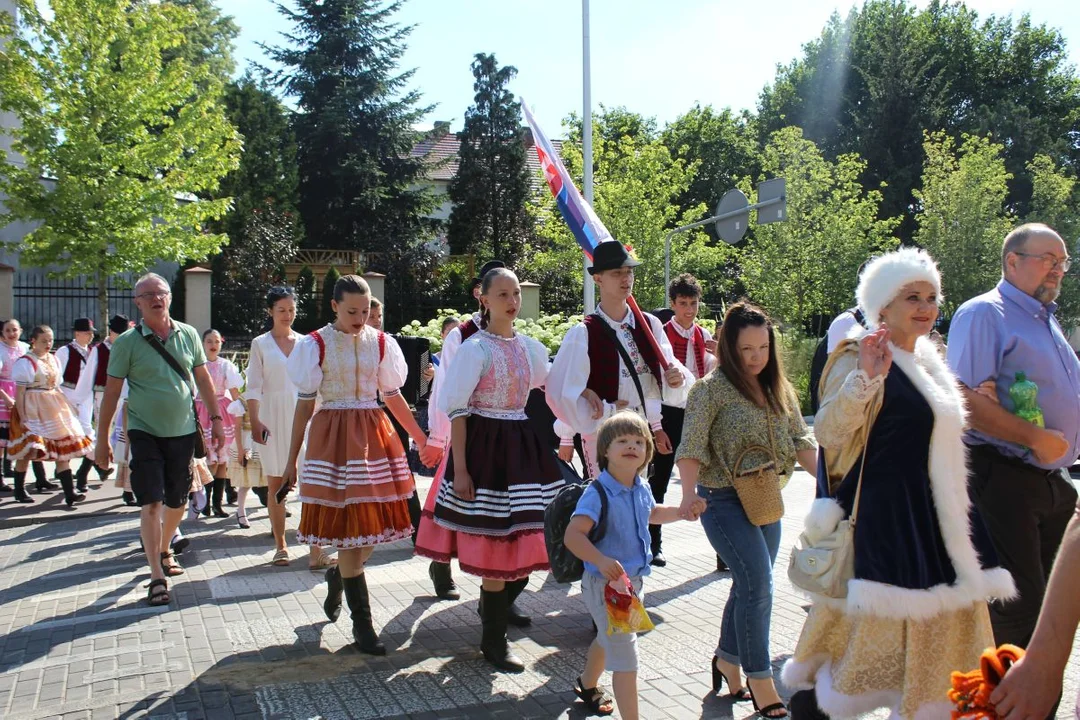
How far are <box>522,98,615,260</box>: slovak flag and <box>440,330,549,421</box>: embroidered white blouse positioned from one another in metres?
0.96

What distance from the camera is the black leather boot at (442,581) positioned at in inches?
255

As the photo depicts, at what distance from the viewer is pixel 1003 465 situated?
4.12 m

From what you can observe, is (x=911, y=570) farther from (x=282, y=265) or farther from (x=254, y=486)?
(x=282, y=265)

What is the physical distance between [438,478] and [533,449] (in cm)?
99

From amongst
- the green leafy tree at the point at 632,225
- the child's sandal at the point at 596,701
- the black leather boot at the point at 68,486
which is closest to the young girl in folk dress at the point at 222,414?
the black leather boot at the point at 68,486

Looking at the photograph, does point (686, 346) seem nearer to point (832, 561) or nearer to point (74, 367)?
point (832, 561)

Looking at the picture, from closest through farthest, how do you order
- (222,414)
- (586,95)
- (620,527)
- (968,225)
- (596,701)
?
(620,527) < (596,701) < (222,414) < (586,95) < (968,225)

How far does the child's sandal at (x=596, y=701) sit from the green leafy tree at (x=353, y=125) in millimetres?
35036

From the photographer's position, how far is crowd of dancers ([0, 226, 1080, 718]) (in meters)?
3.32

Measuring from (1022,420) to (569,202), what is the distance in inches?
131

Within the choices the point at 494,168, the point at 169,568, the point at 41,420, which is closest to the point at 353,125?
the point at 494,168

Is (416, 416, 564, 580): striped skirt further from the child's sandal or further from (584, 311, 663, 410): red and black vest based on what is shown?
the child's sandal

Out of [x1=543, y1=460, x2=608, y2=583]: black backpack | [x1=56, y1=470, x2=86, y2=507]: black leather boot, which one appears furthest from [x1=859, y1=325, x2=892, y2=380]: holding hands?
[x1=56, y1=470, x2=86, y2=507]: black leather boot

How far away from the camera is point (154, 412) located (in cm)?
661
